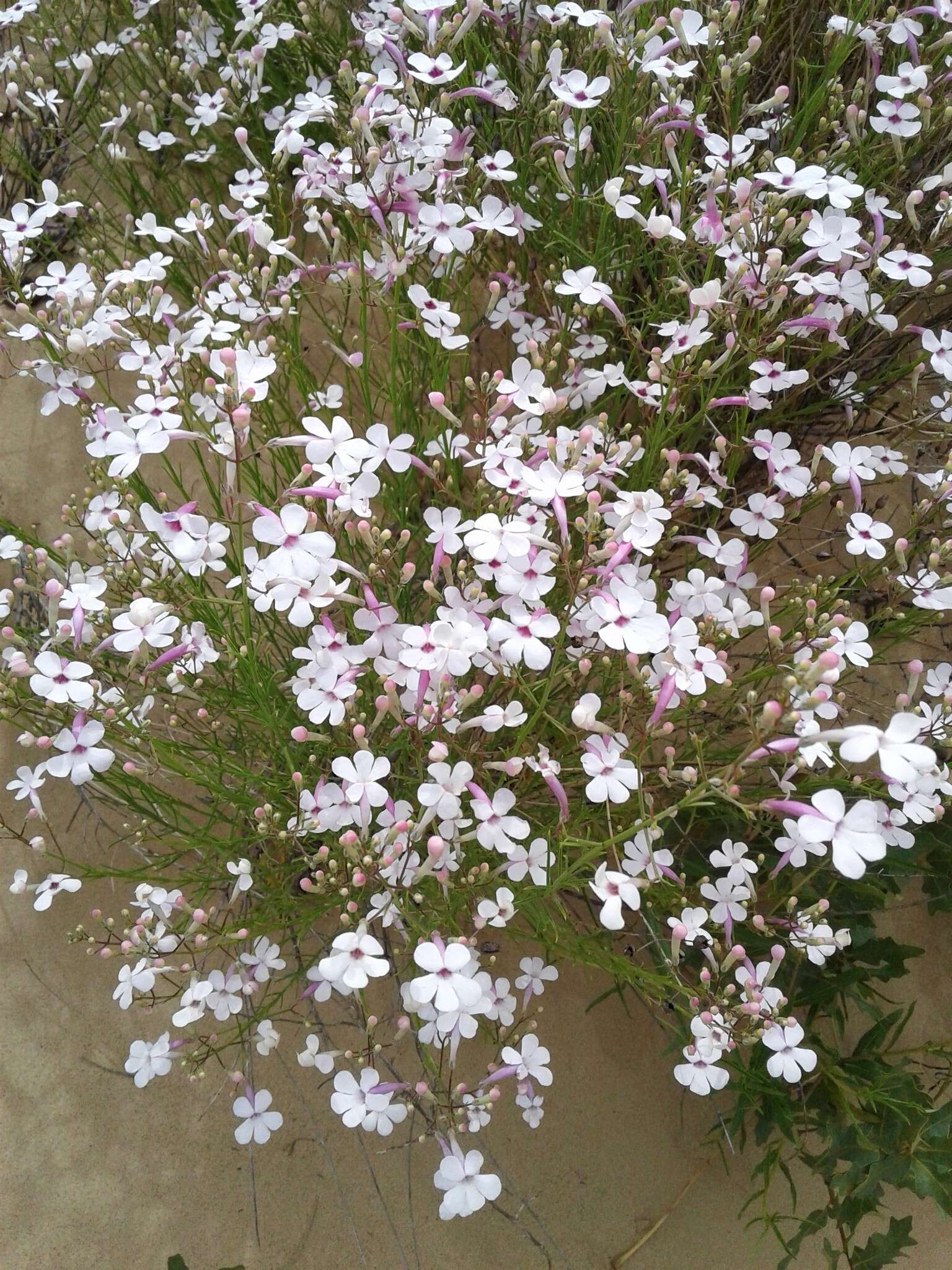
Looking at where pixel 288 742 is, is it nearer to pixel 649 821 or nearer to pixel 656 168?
pixel 649 821

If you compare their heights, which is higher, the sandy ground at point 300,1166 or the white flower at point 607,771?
the white flower at point 607,771

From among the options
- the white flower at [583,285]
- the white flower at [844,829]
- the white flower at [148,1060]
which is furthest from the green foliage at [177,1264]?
the white flower at [583,285]

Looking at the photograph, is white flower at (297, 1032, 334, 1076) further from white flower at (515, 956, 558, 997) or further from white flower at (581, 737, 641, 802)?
white flower at (581, 737, 641, 802)

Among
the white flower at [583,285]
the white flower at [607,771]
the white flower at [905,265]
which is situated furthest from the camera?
the white flower at [583,285]

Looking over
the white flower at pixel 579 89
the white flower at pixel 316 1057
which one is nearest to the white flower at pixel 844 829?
the white flower at pixel 316 1057

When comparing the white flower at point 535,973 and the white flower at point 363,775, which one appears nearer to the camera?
the white flower at point 363,775

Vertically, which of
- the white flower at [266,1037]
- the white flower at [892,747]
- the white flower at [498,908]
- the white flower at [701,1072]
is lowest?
the white flower at [266,1037]

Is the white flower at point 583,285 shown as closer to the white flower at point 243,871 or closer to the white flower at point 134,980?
the white flower at point 243,871

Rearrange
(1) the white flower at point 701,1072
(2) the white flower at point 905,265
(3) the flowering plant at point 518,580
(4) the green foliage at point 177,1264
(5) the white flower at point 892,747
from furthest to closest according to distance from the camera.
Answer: (4) the green foliage at point 177,1264, (2) the white flower at point 905,265, (1) the white flower at point 701,1072, (3) the flowering plant at point 518,580, (5) the white flower at point 892,747
